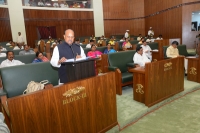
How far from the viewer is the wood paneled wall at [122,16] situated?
1349 cm

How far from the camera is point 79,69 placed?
175 cm

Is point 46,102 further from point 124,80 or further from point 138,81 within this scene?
point 124,80

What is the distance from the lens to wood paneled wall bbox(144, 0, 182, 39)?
405 inches

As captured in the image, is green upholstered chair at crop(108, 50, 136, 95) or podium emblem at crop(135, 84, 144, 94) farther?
green upholstered chair at crop(108, 50, 136, 95)

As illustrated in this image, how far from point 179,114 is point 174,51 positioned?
8.52 ft

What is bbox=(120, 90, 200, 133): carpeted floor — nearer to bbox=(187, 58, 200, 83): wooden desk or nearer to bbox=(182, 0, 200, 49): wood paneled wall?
bbox=(187, 58, 200, 83): wooden desk

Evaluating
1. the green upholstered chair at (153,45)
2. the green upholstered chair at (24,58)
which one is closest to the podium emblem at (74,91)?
the green upholstered chair at (24,58)

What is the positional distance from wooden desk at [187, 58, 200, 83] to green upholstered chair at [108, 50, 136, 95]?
4.73ft

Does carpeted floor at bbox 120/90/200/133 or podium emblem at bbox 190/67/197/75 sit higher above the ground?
podium emblem at bbox 190/67/197/75

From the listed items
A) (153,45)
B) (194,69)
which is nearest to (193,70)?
(194,69)

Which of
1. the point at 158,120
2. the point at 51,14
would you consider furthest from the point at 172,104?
the point at 51,14

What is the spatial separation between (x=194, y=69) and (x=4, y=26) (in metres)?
9.84

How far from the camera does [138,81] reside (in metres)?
3.01

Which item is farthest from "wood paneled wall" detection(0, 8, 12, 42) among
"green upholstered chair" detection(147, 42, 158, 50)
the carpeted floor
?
the carpeted floor
